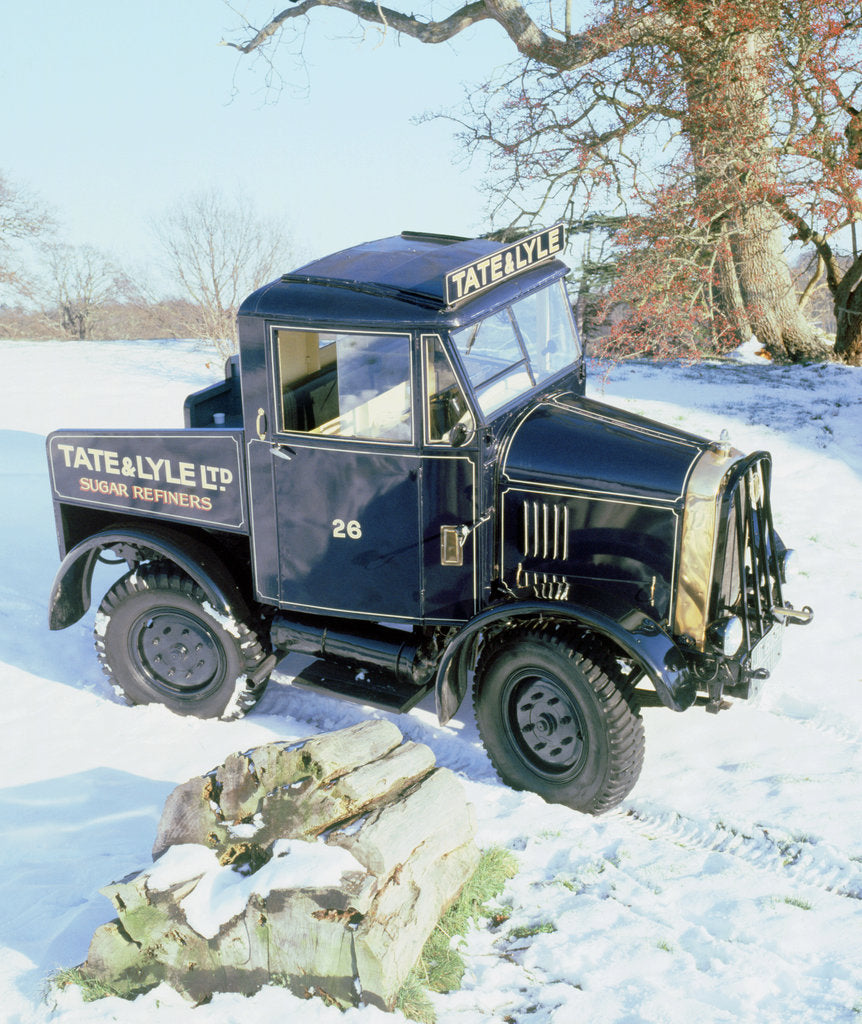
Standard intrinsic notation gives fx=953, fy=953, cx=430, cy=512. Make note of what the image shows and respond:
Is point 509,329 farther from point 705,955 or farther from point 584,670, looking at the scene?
point 705,955

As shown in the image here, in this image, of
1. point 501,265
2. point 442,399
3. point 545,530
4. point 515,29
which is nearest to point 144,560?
point 442,399

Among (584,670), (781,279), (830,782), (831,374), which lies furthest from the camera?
(781,279)

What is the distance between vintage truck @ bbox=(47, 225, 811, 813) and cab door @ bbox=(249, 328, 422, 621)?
0.01 meters

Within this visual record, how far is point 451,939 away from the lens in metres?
3.74

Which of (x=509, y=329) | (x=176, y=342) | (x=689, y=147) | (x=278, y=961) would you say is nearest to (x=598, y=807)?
(x=278, y=961)

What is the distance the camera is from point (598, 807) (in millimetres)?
4777

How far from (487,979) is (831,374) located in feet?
38.2

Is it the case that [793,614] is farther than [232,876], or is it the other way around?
[793,614]

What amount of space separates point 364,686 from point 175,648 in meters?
1.33

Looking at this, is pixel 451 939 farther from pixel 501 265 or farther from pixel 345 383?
pixel 501 265

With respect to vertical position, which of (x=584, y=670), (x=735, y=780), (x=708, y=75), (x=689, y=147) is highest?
(x=708, y=75)

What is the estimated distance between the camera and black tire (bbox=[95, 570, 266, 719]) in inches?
223

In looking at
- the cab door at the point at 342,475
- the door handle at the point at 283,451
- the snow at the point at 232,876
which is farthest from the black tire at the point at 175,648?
the snow at the point at 232,876

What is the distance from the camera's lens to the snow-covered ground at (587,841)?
3453 millimetres
